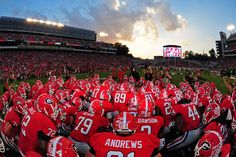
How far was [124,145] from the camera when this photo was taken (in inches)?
159

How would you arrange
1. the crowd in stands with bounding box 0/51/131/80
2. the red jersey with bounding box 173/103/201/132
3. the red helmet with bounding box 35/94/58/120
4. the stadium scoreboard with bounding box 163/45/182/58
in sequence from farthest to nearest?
the stadium scoreboard with bounding box 163/45/182/58 < the crowd in stands with bounding box 0/51/131/80 < the red jersey with bounding box 173/103/201/132 < the red helmet with bounding box 35/94/58/120

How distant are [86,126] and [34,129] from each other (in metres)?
1.29

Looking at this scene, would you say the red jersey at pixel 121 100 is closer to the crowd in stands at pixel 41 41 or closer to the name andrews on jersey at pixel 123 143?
the name andrews on jersey at pixel 123 143

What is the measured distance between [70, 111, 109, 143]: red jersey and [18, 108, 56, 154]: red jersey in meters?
1.11

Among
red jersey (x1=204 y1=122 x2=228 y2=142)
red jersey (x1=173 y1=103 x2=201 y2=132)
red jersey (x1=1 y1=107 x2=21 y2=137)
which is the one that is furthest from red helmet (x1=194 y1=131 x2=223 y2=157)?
red jersey (x1=1 y1=107 x2=21 y2=137)

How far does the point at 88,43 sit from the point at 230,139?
262 ft

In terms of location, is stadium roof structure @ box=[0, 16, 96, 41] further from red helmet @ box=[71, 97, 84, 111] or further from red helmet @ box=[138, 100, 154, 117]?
red helmet @ box=[138, 100, 154, 117]

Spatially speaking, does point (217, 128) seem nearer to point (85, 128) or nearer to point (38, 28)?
point (85, 128)

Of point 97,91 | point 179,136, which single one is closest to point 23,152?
point 179,136

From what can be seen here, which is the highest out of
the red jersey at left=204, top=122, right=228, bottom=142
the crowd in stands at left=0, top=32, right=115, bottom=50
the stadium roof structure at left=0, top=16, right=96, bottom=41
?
the stadium roof structure at left=0, top=16, right=96, bottom=41

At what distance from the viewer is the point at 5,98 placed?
1238 centimetres

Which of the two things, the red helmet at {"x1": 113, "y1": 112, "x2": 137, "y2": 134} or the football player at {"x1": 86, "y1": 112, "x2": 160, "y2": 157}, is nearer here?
the football player at {"x1": 86, "y1": 112, "x2": 160, "y2": 157}

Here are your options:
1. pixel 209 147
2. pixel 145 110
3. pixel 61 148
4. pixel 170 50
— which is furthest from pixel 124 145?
pixel 170 50

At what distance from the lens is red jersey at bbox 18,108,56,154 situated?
486 centimetres
